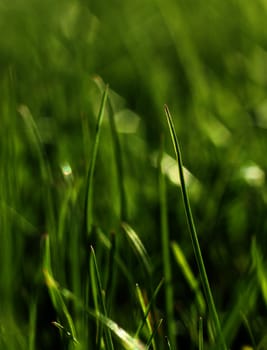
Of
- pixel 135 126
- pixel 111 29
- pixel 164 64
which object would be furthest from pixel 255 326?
pixel 111 29

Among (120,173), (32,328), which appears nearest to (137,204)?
(120,173)

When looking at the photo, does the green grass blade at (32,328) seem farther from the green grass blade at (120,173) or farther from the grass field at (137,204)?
the green grass blade at (120,173)

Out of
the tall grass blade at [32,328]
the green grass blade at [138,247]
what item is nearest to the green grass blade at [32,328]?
the tall grass blade at [32,328]

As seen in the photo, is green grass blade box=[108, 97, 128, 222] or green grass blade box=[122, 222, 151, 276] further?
green grass blade box=[108, 97, 128, 222]

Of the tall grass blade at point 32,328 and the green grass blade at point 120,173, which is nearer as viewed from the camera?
the tall grass blade at point 32,328

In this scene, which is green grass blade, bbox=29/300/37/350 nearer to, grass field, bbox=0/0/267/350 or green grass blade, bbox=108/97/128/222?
grass field, bbox=0/0/267/350

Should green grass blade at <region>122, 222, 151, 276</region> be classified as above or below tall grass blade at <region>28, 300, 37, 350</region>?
above

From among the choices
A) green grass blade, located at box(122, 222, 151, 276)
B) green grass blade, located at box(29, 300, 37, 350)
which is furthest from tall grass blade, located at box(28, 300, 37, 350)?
green grass blade, located at box(122, 222, 151, 276)

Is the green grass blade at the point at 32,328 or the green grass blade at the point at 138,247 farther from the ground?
the green grass blade at the point at 138,247
